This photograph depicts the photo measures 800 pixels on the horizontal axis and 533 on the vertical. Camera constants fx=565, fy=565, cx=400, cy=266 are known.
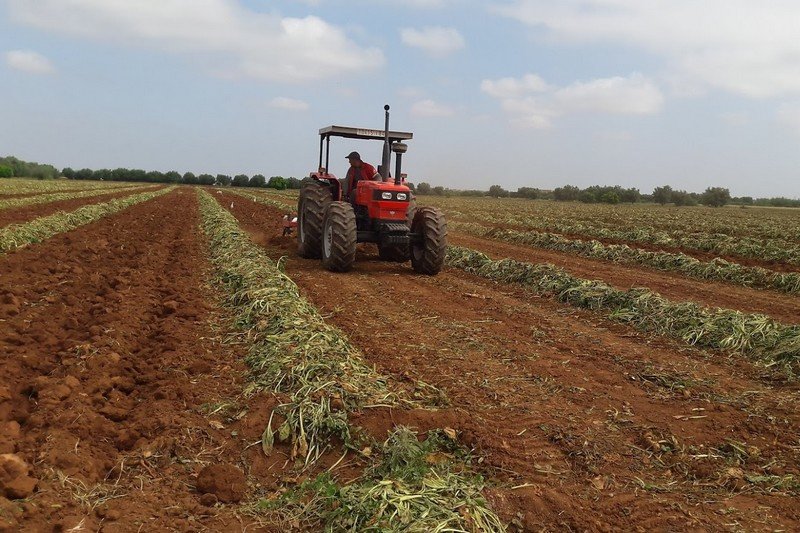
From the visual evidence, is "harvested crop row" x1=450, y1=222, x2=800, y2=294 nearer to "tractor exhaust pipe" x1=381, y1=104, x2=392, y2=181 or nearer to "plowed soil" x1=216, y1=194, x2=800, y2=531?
"plowed soil" x1=216, y1=194, x2=800, y2=531

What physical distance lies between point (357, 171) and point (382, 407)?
7.35 metres

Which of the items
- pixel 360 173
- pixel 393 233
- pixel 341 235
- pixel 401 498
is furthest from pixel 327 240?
pixel 401 498

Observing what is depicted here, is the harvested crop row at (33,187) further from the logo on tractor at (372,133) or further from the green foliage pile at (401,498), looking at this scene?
the green foliage pile at (401,498)

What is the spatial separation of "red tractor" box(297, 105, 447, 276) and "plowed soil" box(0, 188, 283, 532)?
102 inches

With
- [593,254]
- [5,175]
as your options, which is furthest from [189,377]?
[5,175]

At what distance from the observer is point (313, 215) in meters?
10.7

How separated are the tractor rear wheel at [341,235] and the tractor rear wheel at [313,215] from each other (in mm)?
801

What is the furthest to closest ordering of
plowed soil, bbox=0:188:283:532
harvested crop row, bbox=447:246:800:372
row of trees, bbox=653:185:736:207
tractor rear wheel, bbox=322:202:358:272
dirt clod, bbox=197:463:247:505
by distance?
row of trees, bbox=653:185:736:207, tractor rear wheel, bbox=322:202:358:272, harvested crop row, bbox=447:246:800:372, dirt clod, bbox=197:463:247:505, plowed soil, bbox=0:188:283:532

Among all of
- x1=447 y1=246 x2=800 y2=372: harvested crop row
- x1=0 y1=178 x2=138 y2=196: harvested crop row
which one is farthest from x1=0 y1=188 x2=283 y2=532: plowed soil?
x1=0 y1=178 x2=138 y2=196: harvested crop row

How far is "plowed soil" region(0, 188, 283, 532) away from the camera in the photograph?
2.93 metres

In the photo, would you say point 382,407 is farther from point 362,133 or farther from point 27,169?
point 27,169

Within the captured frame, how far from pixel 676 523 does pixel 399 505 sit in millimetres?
1490

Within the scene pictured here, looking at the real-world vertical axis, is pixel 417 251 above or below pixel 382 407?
above

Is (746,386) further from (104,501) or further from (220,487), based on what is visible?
(104,501)
